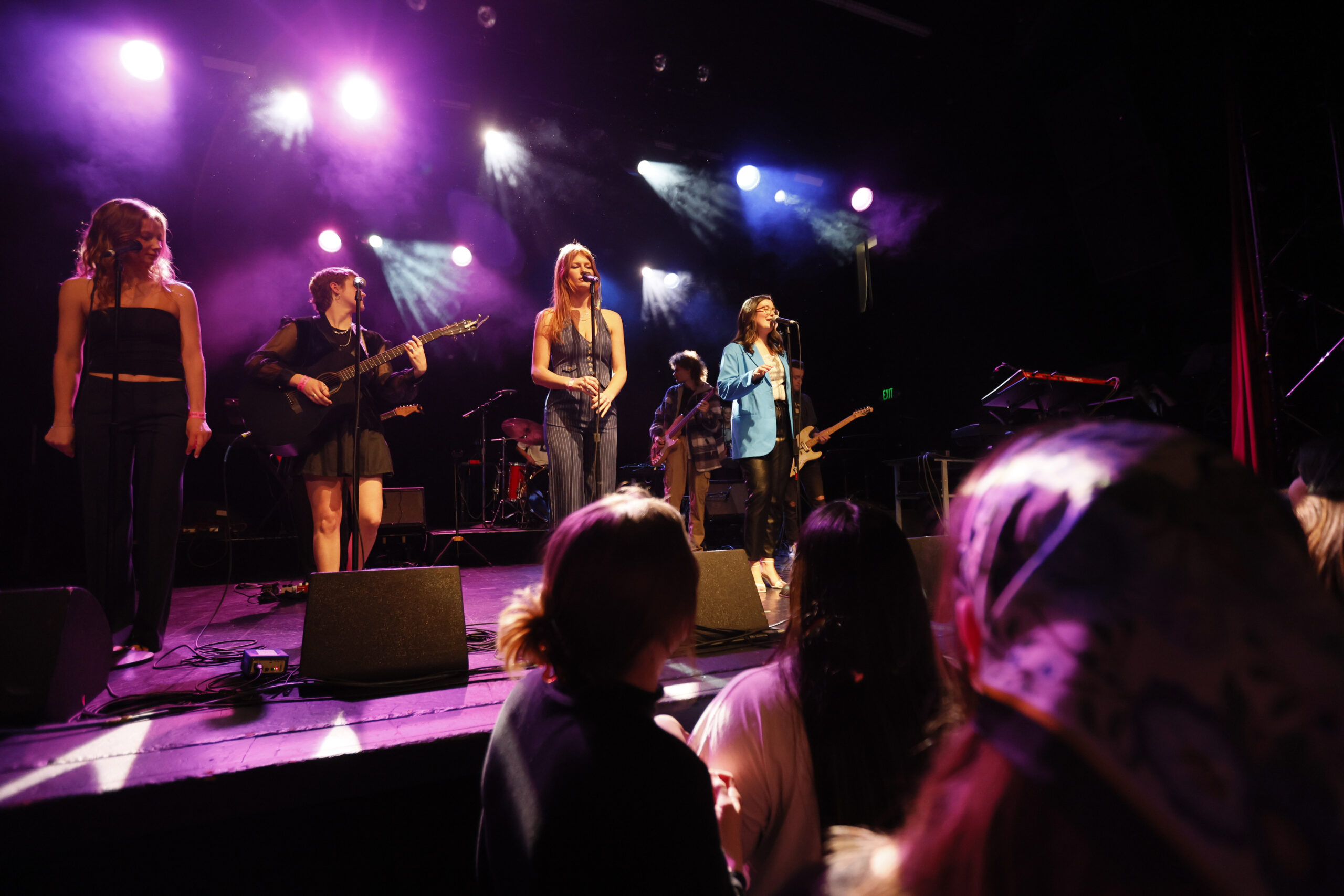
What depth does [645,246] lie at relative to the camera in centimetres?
1023

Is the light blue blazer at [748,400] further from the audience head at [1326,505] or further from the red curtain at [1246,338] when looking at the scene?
the red curtain at [1246,338]

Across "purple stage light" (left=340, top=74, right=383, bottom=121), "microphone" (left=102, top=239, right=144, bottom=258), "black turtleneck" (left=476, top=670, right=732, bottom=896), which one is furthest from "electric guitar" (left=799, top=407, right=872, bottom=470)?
"purple stage light" (left=340, top=74, right=383, bottom=121)

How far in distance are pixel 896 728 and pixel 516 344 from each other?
10.2 metres

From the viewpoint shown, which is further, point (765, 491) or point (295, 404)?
point (765, 491)

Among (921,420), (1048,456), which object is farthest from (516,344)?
(1048,456)

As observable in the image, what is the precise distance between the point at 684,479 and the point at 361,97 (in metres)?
5.33

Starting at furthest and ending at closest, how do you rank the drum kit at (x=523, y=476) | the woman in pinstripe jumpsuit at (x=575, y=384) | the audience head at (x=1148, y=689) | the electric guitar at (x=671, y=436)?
1. the drum kit at (x=523, y=476)
2. the electric guitar at (x=671, y=436)
3. the woman in pinstripe jumpsuit at (x=575, y=384)
4. the audience head at (x=1148, y=689)

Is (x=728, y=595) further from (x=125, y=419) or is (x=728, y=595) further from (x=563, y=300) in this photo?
(x=125, y=419)

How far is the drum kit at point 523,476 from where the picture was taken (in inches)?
361

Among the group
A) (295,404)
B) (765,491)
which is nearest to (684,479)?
(765,491)

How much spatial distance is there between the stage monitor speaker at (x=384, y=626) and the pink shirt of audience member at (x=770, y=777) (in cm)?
150

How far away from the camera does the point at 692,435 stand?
6582mm

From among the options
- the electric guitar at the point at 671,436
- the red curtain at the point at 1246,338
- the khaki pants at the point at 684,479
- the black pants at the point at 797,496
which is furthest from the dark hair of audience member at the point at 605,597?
the red curtain at the point at 1246,338

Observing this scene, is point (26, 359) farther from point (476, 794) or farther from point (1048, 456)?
point (1048, 456)
